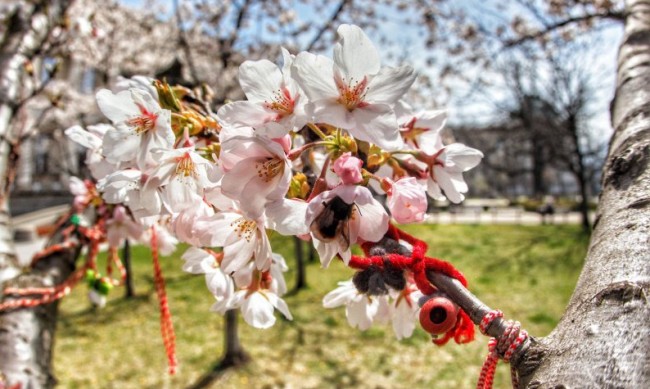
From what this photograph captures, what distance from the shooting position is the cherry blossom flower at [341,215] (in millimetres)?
587

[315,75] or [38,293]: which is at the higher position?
[315,75]

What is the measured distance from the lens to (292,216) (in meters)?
0.62

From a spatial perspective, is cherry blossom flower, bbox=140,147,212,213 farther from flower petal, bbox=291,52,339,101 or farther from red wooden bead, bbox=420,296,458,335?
red wooden bead, bbox=420,296,458,335

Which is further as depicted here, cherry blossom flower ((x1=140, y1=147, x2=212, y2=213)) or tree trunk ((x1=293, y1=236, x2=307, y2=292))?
tree trunk ((x1=293, y1=236, x2=307, y2=292))

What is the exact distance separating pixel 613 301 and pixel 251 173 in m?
0.52

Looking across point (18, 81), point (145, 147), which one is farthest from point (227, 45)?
point (145, 147)

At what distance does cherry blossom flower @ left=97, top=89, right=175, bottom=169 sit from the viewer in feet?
2.43

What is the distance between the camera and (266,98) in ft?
2.26

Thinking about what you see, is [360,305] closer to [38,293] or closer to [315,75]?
[315,75]

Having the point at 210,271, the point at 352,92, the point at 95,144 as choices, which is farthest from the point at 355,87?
the point at 95,144

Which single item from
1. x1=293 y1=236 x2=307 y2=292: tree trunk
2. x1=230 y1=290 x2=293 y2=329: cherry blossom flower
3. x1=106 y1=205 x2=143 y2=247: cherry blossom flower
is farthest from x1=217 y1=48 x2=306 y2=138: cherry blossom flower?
x1=293 y1=236 x2=307 y2=292: tree trunk

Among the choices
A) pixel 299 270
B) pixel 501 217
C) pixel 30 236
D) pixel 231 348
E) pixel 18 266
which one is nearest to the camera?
pixel 18 266

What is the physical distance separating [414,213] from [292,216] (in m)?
0.18

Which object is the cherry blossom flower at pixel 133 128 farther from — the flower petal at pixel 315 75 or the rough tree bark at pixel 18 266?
the rough tree bark at pixel 18 266
